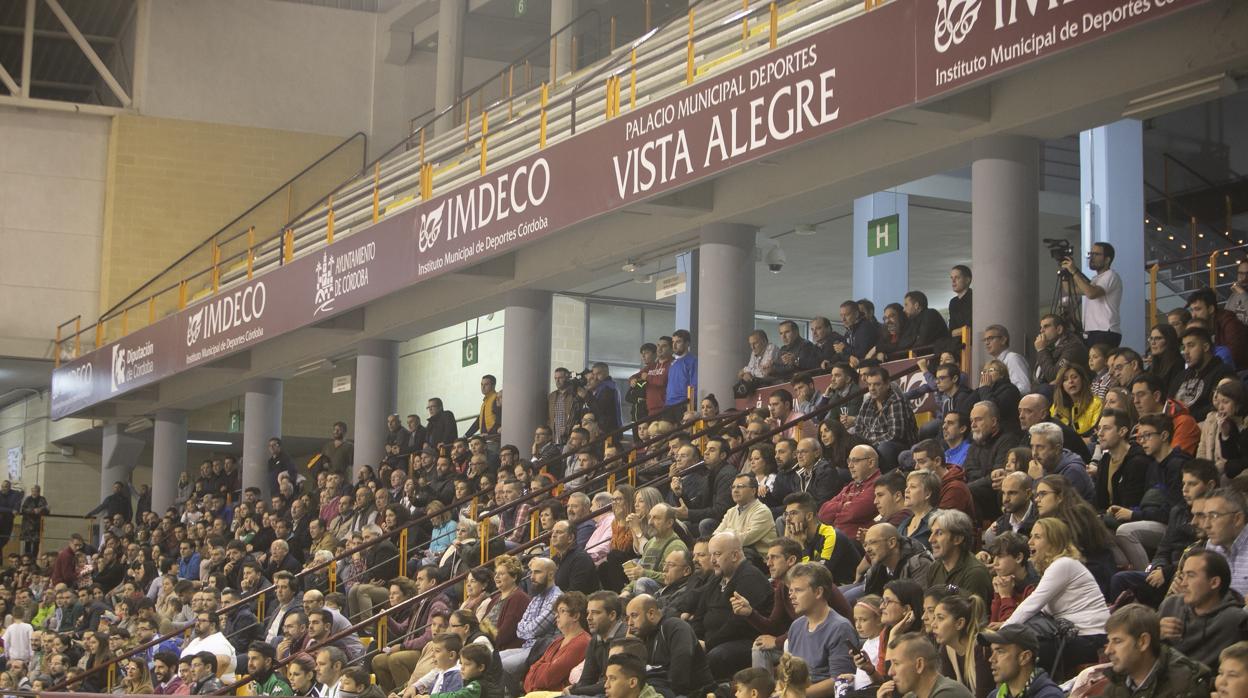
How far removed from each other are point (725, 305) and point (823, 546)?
5.54 metres

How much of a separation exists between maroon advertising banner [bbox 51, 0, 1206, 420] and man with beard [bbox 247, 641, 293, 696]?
4.93 meters

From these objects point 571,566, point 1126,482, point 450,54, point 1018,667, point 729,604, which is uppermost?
point 450,54

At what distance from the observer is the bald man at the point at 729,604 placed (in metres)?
8.84

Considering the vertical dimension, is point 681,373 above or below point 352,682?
above

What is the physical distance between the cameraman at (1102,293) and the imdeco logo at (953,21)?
1690 millimetres

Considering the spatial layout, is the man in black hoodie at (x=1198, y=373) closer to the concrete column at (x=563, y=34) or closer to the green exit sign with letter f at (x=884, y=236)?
the green exit sign with letter f at (x=884, y=236)

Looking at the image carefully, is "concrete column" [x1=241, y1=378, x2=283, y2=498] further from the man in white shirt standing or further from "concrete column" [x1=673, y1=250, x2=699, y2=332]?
the man in white shirt standing

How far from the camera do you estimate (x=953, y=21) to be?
10.8 meters

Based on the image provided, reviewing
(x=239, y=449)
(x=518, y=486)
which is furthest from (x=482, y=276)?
(x=239, y=449)

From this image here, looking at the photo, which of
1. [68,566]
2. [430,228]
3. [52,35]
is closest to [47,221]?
[52,35]

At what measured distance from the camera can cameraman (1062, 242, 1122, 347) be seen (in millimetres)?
10961

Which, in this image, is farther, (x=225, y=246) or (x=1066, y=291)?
(x=225, y=246)

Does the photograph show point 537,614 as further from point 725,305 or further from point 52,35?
point 52,35

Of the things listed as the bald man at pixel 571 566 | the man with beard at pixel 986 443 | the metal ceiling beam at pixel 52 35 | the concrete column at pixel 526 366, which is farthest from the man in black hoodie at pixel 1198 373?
the metal ceiling beam at pixel 52 35
